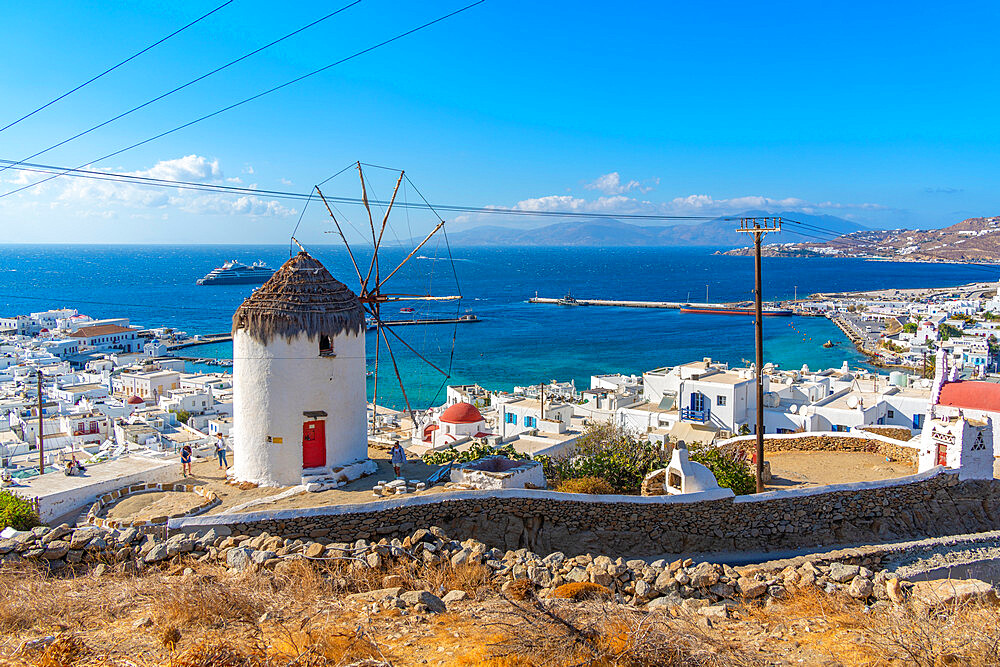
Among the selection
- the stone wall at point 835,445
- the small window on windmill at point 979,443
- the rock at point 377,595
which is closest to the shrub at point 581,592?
the rock at point 377,595

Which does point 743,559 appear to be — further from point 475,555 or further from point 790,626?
point 475,555

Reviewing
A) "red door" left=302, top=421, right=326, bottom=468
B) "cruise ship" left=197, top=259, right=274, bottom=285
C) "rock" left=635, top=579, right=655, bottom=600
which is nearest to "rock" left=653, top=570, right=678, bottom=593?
"rock" left=635, top=579, right=655, bottom=600

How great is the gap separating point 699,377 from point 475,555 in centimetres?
2385

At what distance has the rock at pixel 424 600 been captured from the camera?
7.00 m

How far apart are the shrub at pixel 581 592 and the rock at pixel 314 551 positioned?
2.89 metres

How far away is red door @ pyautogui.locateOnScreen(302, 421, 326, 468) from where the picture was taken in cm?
1391

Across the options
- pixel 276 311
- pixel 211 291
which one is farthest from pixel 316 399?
pixel 211 291

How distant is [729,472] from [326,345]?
8736mm

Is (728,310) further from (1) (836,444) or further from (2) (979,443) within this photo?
(2) (979,443)

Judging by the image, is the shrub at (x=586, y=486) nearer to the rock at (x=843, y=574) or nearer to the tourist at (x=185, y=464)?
the rock at (x=843, y=574)

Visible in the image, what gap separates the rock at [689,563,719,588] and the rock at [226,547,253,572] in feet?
17.5

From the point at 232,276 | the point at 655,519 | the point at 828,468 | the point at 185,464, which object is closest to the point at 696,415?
the point at 828,468

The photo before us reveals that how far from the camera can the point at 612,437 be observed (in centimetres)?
2088

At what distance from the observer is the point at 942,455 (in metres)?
13.7
